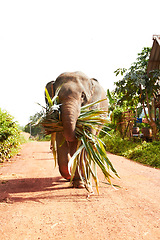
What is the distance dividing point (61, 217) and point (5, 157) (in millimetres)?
6182

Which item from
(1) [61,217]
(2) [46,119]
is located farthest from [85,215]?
(2) [46,119]

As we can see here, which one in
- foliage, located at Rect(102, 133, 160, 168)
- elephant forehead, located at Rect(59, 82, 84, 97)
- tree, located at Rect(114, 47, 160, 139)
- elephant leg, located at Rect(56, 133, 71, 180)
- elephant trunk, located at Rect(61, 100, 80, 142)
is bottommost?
foliage, located at Rect(102, 133, 160, 168)

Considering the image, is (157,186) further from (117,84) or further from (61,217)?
(117,84)

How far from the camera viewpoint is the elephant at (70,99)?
385cm

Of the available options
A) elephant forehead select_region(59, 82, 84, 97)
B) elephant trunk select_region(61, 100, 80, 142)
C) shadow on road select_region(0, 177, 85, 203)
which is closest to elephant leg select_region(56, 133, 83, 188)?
shadow on road select_region(0, 177, 85, 203)

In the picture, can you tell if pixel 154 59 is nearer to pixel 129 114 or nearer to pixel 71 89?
pixel 129 114

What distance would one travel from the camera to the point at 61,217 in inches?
111

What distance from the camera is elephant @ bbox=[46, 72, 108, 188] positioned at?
3850 mm

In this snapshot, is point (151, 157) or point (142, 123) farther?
point (142, 123)

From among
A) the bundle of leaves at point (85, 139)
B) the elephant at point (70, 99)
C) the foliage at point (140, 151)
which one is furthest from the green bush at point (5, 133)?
the foliage at point (140, 151)

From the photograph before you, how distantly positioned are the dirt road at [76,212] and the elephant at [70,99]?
27.1 inches

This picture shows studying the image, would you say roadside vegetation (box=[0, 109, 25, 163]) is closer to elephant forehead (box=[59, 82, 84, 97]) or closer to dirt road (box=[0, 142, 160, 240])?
dirt road (box=[0, 142, 160, 240])

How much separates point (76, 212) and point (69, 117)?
4.85ft

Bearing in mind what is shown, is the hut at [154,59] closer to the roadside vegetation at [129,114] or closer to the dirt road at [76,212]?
the roadside vegetation at [129,114]
